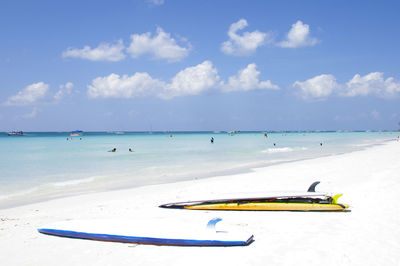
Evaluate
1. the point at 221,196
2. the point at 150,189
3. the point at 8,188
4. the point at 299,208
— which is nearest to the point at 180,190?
the point at 150,189

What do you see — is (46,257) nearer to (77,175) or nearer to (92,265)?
(92,265)

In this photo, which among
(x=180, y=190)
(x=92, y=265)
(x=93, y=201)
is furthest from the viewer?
(x=180, y=190)

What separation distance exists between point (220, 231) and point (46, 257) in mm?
3014

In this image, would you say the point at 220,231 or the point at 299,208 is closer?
the point at 220,231

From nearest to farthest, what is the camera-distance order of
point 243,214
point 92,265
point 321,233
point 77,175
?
point 92,265 < point 321,233 < point 243,214 < point 77,175

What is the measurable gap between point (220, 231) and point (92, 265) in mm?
2310

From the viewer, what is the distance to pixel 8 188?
12789 mm

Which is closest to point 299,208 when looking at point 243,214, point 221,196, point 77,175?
point 243,214

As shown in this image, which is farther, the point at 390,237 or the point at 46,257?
the point at 390,237

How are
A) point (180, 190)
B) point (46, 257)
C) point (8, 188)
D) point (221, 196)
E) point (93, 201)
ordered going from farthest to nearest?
point (8, 188)
point (180, 190)
point (93, 201)
point (221, 196)
point (46, 257)

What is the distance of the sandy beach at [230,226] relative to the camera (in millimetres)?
5062

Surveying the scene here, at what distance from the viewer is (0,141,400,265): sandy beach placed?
5.06 m

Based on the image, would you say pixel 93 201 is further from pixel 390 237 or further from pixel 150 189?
pixel 390 237

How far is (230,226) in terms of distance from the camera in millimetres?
6777
